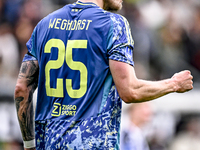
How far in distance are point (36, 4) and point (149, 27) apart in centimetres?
250

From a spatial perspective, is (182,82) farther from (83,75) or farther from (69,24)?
(69,24)

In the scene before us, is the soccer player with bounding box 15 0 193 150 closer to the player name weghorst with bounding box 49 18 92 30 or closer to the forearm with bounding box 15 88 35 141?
the player name weghorst with bounding box 49 18 92 30

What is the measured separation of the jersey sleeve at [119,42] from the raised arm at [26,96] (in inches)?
26.9

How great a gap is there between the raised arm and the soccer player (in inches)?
4.7

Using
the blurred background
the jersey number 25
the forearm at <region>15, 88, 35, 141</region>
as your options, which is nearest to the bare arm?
the jersey number 25

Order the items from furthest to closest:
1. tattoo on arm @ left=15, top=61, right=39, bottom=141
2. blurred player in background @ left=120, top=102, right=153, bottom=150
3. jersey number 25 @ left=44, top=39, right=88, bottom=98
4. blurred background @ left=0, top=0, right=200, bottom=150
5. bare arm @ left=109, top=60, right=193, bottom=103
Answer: blurred background @ left=0, top=0, right=200, bottom=150 → blurred player in background @ left=120, top=102, right=153, bottom=150 → tattoo on arm @ left=15, top=61, right=39, bottom=141 → jersey number 25 @ left=44, top=39, right=88, bottom=98 → bare arm @ left=109, top=60, right=193, bottom=103

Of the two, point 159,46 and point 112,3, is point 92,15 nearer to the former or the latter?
point 112,3

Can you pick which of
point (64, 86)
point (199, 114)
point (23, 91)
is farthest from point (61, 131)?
point (199, 114)

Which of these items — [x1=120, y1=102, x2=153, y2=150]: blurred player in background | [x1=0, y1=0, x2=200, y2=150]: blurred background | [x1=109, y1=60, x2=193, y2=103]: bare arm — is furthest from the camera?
[x1=0, y1=0, x2=200, y2=150]: blurred background

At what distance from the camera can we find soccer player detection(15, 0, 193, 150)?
254 centimetres

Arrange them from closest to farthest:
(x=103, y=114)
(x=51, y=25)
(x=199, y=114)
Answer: (x=103, y=114), (x=51, y=25), (x=199, y=114)

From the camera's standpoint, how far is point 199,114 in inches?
289

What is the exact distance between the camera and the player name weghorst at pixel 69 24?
262 cm

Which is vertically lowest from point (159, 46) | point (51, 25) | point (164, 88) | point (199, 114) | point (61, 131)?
point (199, 114)
